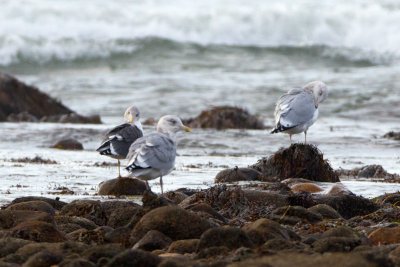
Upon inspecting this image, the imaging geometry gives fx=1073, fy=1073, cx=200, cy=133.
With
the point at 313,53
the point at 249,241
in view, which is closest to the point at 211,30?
the point at 313,53

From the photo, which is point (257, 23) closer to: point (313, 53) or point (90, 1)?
point (313, 53)

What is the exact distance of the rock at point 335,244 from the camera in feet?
19.9

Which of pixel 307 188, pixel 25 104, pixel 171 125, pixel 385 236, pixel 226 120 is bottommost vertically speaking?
pixel 385 236

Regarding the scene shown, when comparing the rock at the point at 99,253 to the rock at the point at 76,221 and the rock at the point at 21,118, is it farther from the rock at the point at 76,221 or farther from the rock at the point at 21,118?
the rock at the point at 21,118

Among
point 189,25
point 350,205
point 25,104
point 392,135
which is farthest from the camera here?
point 189,25

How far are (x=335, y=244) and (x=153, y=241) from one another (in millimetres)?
1186

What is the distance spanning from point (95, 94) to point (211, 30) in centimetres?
974

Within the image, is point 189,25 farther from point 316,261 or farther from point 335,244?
point 316,261

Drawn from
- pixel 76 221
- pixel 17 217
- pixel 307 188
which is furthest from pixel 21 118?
pixel 17 217

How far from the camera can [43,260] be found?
5.73 meters

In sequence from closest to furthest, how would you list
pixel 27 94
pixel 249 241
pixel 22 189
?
pixel 249 241 < pixel 22 189 < pixel 27 94

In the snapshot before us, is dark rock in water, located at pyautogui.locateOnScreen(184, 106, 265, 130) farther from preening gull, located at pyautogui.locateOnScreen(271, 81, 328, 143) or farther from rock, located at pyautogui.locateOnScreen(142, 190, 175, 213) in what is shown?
rock, located at pyautogui.locateOnScreen(142, 190, 175, 213)

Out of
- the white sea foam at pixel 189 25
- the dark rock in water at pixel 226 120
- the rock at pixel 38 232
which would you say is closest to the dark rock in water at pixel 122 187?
the rock at pixel 38 232

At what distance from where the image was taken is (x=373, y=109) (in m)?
22.7
